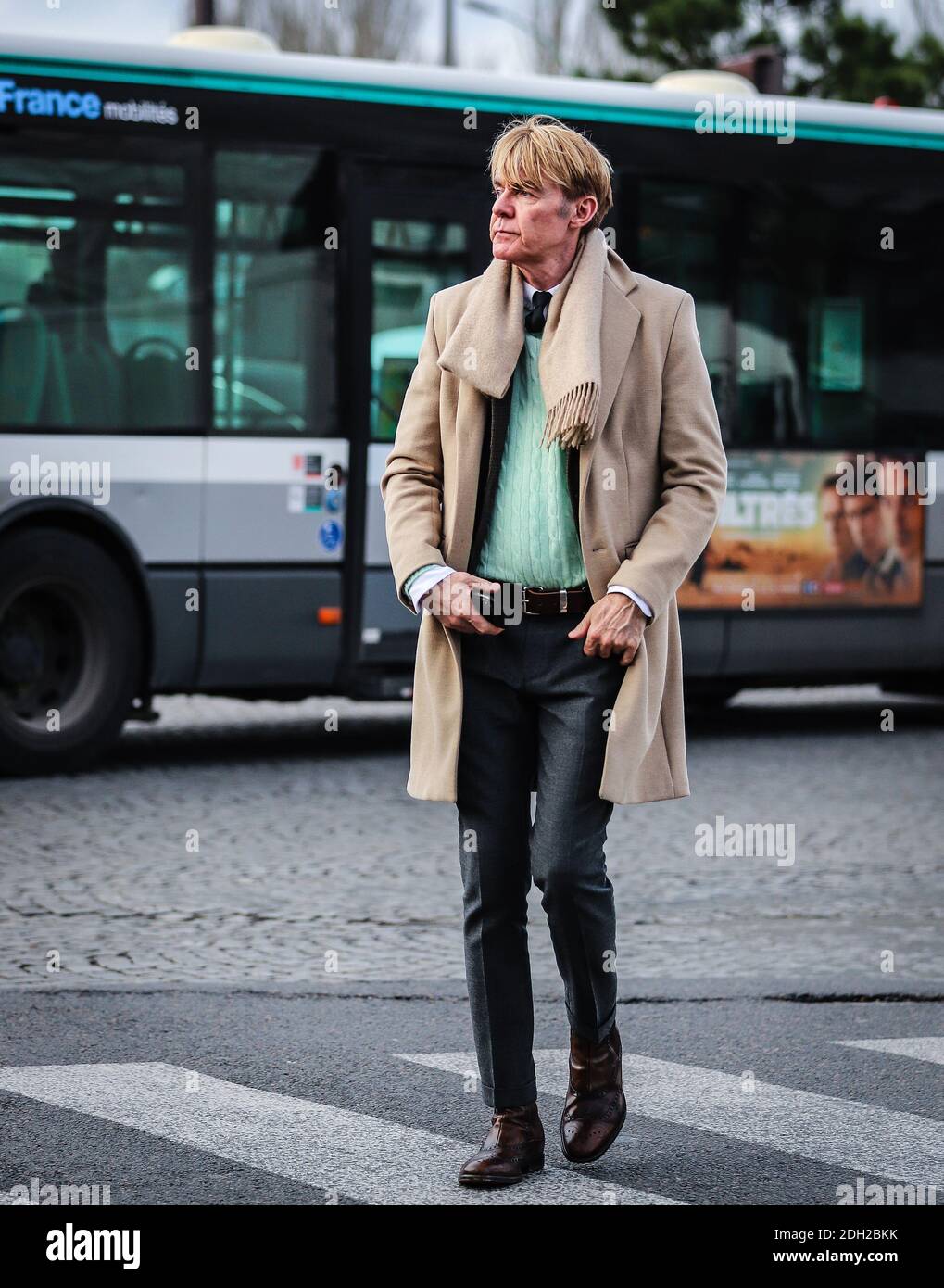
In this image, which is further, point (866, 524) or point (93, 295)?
point (866, 524)

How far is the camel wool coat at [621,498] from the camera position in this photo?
4.00 m

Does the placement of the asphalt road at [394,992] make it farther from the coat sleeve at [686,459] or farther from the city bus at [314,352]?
the coat sleeve at [686,459]

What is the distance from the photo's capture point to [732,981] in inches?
237

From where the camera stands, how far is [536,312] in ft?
13.4

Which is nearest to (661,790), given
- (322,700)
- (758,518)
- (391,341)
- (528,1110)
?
(528,1110)

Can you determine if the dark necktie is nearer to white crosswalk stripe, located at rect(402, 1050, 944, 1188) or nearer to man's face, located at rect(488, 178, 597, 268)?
man's face, located at rect(488, 178, 597, 268)

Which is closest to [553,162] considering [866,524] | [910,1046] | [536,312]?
[536,312]

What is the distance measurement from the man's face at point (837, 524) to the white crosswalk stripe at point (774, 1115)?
6894 millimetres

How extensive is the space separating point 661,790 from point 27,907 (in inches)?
134

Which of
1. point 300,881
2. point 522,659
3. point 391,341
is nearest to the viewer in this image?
point 522,659

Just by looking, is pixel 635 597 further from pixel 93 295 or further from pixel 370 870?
pixel 93 295

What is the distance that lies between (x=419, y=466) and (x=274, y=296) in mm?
6322

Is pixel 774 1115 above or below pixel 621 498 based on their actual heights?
below
